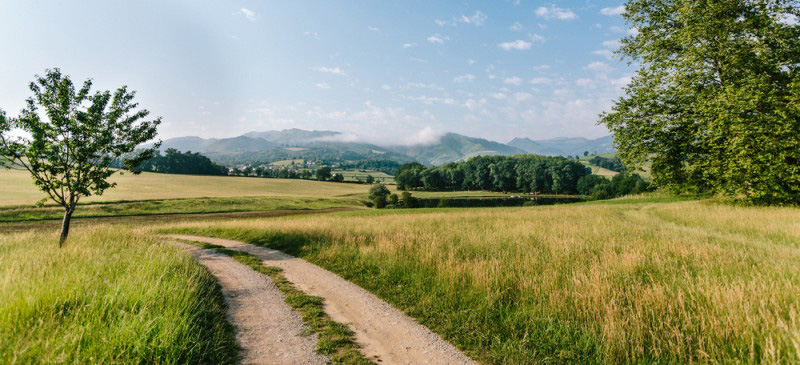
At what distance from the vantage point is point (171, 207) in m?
50.4

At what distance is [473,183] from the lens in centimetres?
13325

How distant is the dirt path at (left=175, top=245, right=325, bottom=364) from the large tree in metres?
25.2

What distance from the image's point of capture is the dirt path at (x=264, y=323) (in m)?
5.21

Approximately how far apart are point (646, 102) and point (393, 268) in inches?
992

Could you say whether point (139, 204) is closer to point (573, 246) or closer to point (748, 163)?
point (573, 246)

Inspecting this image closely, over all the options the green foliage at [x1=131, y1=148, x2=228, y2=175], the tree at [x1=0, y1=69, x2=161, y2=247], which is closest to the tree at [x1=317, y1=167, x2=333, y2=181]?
the green foliage at [x1=131, y1=148, x2=228, y2=175]

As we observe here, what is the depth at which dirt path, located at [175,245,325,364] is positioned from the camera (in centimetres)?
521

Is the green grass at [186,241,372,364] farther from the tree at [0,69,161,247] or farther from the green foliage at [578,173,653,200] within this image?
the green foliage at [578,173,653,200]

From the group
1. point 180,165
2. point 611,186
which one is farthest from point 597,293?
point 180,165

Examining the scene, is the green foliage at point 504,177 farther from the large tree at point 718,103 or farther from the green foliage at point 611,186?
the large tree at point 718,103

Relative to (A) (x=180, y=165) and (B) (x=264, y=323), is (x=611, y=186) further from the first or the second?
(A) (x=180, y=165)

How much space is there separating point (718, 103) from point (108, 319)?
2895cm

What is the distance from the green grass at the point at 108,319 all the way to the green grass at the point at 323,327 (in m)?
1.45

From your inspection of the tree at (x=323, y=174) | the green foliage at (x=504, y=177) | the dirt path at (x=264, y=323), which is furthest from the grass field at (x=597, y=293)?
the tree at (x=323, y=174)
